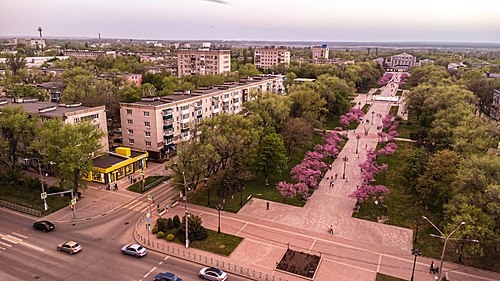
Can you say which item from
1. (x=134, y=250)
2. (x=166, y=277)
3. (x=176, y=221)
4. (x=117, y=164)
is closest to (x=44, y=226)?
(x=134, y=250)

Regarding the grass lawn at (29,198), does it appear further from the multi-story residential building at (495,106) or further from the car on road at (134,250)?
the multi-story residential building at (495,106)

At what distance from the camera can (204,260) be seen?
116 ft

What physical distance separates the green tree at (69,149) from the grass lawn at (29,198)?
Result: 290 centimetres

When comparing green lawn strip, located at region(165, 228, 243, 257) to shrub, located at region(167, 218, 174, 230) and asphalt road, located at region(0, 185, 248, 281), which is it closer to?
shrub, located at region(167, 218, 174, 230)

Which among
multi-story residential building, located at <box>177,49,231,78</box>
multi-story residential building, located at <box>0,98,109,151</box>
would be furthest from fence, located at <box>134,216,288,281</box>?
multi-story residential building, located at <box>177,49,231,78</box>

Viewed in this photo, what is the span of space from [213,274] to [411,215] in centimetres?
2869

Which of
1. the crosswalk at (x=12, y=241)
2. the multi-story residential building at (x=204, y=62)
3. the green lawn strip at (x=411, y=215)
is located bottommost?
the green lawn strip at (x=411, y=215)

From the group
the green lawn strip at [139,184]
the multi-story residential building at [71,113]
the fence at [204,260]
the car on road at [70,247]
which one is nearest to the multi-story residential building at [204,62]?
the multi-story residential building at [71,113]

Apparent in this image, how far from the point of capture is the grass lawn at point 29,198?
46.2m

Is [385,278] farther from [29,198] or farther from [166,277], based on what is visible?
[29,198]

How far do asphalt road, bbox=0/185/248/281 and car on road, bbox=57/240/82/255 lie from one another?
415 millimetres

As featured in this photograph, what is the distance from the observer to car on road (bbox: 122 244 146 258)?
35562 mm

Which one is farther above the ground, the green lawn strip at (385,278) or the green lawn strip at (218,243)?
the green lawn strip at (218,243)

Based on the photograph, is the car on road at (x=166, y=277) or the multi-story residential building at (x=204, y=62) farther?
the multi-story residential building at (x=204, y=62)
